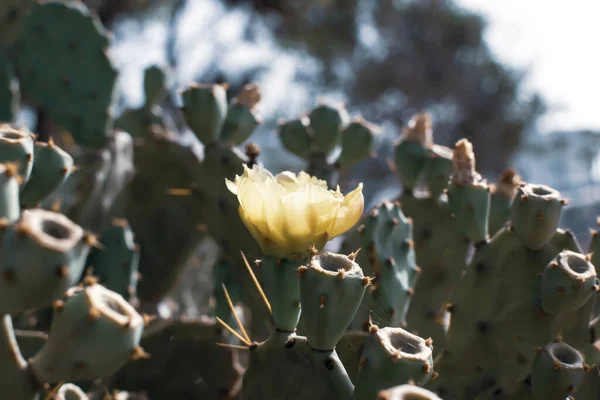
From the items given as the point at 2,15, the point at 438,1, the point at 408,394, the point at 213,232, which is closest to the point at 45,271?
the point at 408,394

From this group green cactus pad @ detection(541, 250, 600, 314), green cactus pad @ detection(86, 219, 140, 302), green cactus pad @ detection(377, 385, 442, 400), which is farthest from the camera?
green cactus pad @ detection(86, 219, 140, 302)

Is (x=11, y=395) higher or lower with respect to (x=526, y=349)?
higher

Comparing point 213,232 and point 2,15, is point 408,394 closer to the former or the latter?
point 213,232

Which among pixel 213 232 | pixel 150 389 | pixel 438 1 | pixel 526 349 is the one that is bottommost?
pixel 438 1

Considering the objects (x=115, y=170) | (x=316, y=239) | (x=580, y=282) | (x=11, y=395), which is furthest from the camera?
(x=115, y=170)

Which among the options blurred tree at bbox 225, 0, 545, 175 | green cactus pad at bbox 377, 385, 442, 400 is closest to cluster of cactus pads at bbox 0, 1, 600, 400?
green cactus pad at bbox 377, 385, 442, 400

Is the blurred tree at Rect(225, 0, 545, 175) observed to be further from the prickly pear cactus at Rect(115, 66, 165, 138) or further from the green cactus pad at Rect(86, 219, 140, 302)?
the green cactus pad at Rect(86, 219, 140, 302)

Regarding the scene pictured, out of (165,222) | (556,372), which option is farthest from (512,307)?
(165,222)
